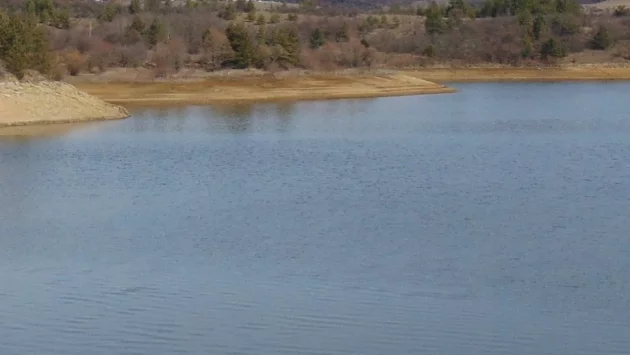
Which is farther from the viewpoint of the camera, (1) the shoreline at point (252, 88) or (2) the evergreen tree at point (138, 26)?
(2) the evergreen tree at point (138, 26)

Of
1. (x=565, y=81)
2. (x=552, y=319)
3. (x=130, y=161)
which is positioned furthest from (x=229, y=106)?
(x=552, y=319)

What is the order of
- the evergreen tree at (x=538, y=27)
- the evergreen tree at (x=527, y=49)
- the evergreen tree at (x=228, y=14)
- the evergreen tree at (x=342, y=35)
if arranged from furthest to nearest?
the evergreen tree at (x=228, y=14) → the evergreen tree at (x=538, y=27) → the evergreen tree at (x=342, y=35) → the evergreen tree at (x=527, y=49)

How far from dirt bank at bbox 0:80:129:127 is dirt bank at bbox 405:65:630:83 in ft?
107

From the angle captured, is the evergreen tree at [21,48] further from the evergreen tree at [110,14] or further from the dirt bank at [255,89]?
the evergreen tree at [110,14]

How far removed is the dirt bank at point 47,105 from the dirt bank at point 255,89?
6.12m

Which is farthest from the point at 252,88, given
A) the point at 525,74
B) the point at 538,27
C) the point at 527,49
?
the point at 538,27

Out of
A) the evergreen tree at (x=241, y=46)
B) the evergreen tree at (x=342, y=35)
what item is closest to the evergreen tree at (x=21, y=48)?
the evergreen tree at (x=241, y=46)

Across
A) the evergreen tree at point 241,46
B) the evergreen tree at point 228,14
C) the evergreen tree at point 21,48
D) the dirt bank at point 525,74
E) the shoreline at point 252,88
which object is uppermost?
the evergreen tree at point 21,48

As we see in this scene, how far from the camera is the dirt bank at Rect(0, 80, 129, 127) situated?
A: 129 feet

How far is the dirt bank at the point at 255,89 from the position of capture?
51.1 m

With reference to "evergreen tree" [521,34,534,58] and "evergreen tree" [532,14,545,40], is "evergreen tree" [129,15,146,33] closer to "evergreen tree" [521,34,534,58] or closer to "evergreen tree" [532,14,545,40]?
"evergreen tree" [521,34,534,58]

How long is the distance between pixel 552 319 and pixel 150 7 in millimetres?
95641

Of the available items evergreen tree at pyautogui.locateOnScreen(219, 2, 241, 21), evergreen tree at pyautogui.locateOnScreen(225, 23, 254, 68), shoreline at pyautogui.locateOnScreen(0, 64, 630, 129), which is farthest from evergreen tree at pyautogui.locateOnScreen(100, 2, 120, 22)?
evergreen tree at pyautogui.locateOnScreen(225, 23, 254, 68)

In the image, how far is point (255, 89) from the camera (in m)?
53.9
